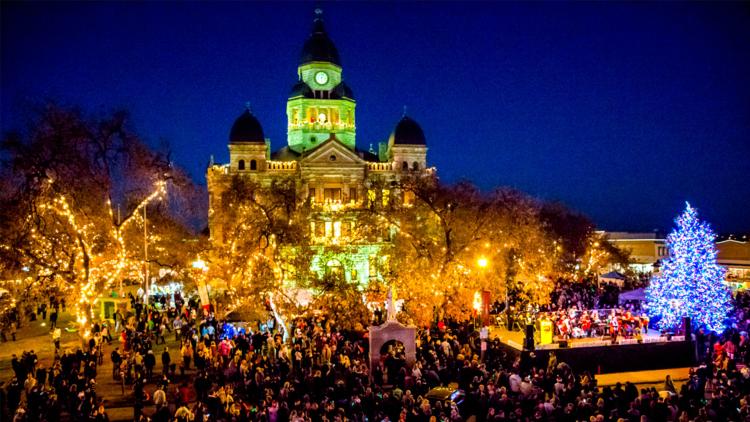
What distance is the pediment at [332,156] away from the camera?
49.5 m

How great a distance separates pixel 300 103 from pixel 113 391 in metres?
42.1

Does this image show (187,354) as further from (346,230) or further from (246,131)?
(246,131)

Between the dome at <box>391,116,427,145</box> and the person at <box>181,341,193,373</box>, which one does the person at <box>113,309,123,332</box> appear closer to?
the person at <box>181,341,193,373</box>

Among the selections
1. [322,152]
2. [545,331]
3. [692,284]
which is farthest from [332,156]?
[692,284]

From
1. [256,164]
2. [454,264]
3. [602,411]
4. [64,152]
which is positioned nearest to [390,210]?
[454,264]

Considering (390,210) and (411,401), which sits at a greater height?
(390,210)

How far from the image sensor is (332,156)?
164 feet

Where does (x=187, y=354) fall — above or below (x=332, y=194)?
below

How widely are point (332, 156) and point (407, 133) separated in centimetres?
818

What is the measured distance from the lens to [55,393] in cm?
1555

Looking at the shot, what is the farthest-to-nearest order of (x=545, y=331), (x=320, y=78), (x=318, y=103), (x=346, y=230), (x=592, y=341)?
(x=320, y=78) < (x=318, y=103) < (x=346, y=230) < (x=592, y=341) < (x=545, y=331)

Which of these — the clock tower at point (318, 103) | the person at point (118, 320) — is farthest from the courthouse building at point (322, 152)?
the person at point (118, 320)

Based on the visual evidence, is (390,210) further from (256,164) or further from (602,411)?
(256,164)

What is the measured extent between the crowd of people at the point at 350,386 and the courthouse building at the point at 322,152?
2303cm
